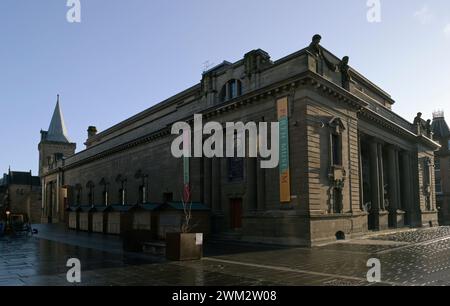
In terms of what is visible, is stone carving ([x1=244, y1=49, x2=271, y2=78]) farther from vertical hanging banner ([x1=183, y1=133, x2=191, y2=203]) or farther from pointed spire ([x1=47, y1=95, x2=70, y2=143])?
pointed spire ([x1=47, y1=95, x2=70, y2=143])

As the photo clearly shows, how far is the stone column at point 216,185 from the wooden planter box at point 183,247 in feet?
45.4

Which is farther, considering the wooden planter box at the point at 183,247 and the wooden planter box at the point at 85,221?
the wooden planter box at the point at 85,221

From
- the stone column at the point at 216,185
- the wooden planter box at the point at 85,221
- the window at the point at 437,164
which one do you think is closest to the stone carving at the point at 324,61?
the stone column at the point at 216,185

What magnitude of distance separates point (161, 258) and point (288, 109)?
1292 centimetres

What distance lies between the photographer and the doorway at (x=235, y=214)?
28.6 meters

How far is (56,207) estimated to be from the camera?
71.6 m

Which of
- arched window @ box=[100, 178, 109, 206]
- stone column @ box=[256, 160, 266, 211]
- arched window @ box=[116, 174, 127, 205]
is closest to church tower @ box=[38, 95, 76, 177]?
arched window @ box=[100, 178, 109, 206]

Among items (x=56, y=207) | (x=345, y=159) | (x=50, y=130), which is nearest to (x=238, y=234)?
(x=345, y=159)

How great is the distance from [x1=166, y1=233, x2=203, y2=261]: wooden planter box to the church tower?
3169 inches

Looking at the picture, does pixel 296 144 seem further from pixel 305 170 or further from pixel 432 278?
pixel 432 278

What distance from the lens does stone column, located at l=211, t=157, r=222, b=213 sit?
99.3 ft

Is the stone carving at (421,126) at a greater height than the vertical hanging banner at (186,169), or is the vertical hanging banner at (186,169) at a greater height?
the stone carving at (421,126)

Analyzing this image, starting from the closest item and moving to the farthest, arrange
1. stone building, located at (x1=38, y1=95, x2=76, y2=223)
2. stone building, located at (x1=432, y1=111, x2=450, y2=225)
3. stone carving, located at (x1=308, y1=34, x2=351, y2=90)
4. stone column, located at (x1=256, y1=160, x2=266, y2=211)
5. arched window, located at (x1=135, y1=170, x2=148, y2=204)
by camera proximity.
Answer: stone carving, located at (x1=308, y1=34, x2=351, y2=90), stone column, located at (x1=256, y1=160, x2=266, y2=211), arched window, located at (x1=135, y1=170, x2=148, y2=204), stone building, located at (x1=432, y1=111, x2=450, y2=225), stone building, located at (x1=38, y1=95, x2=76, y2=223)

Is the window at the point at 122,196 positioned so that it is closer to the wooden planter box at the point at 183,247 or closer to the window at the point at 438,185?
the wooden planter box at the point at 183,247
